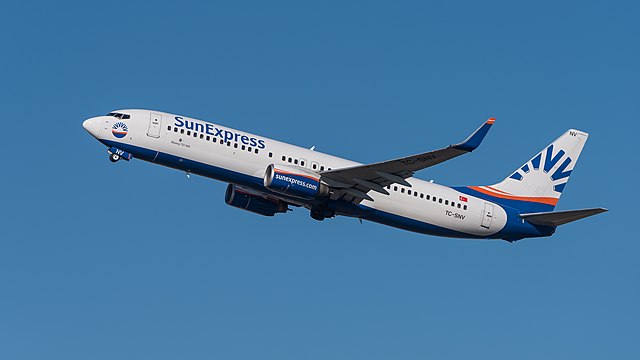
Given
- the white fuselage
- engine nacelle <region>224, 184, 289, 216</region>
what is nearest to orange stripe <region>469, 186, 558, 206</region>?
the white fuselage

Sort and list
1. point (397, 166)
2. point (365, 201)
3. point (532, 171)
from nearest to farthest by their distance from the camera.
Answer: point (397, 166), point (365, 201), point (532, 171)

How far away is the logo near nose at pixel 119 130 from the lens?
5881 cm

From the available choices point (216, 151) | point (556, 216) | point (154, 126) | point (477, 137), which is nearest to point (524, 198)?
point (556, 216)

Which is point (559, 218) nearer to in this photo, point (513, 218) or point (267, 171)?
point (513, 218)

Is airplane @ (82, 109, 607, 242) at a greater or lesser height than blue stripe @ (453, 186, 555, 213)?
lesser

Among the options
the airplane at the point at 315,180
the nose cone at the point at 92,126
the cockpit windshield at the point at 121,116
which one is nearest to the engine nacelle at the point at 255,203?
the airplane at the point at 315,180

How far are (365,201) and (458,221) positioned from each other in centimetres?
647

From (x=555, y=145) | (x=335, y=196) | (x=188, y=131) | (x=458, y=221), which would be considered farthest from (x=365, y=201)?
(x=555, y=145)

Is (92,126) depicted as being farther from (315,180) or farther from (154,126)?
(315,180)

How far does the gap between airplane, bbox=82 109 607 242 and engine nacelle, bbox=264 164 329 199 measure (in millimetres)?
57

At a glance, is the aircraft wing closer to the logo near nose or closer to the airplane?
the airplane

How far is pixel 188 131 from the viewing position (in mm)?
59125

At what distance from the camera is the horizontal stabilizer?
199 ft

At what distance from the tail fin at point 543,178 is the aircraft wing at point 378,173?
9429 mm
